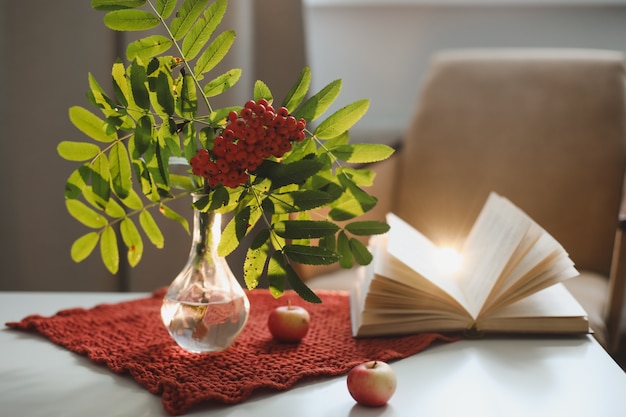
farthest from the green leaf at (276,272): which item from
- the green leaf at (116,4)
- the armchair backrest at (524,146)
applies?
the armchair backrest at (524,146)

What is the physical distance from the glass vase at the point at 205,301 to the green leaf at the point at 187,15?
19 cm

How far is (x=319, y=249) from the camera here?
2.43ft

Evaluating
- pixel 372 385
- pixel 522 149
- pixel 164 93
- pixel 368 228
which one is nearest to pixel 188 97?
pixel 164 93

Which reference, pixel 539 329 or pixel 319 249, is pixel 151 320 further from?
pixel 539 329

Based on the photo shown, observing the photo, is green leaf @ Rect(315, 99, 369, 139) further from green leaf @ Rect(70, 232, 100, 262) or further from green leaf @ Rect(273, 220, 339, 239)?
green leaf @ Rect(70, 232, 100, 262)

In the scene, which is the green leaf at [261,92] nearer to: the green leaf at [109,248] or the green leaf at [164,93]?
the green leaf at [164,93]

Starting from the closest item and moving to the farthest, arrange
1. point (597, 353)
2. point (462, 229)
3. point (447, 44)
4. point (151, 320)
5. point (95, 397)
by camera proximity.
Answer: point (95, 397), point (597, 353), point (151, 320), point (462, 229), point (447, 44)

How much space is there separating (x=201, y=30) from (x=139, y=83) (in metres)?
0.10

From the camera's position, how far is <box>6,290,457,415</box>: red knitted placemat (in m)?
0.73

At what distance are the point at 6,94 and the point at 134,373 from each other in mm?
1286

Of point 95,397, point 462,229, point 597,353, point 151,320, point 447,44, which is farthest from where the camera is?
point 447,44

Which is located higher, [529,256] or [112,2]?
[112,2]

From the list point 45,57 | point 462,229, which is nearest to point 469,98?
point 462,229

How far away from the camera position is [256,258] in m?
0.77
